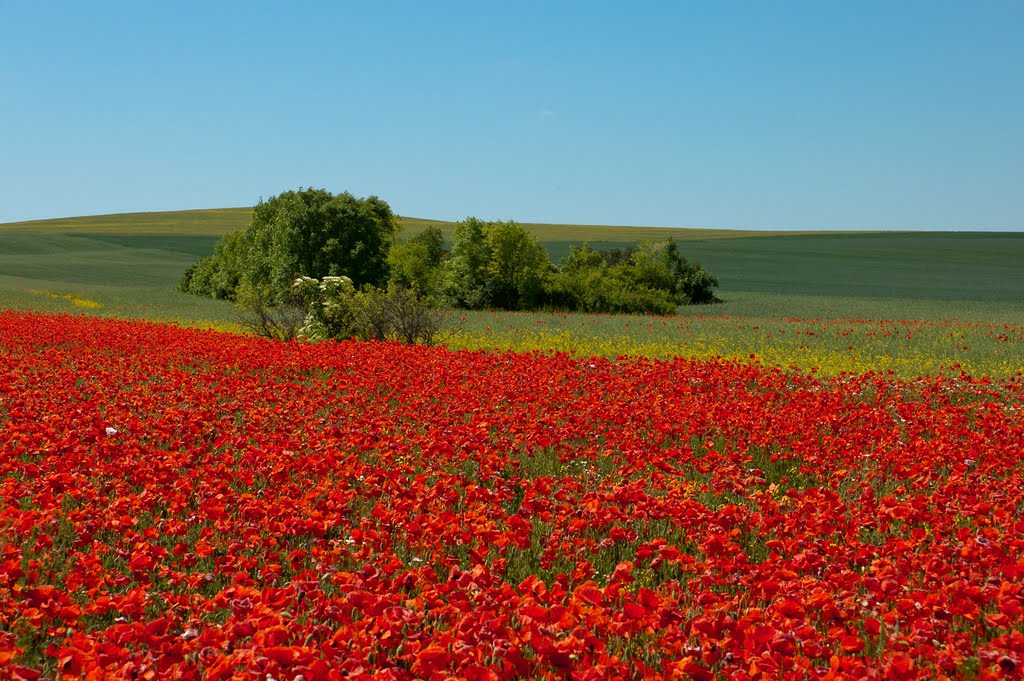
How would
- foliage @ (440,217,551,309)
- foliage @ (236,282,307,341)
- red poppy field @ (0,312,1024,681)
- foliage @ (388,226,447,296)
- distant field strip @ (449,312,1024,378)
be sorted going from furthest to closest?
foliage @ (388,226,447,296) < foliage @ (440,217,551,309) < foliage @ (236,282,307,341) < distant field strip @ (449,312,1024,378) < red poppy field @ (0,312,1024,681)

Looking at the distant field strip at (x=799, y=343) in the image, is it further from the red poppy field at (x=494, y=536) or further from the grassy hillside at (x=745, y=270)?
the grassy hillside at (x=745, y=270)

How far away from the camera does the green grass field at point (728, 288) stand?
1094 inches

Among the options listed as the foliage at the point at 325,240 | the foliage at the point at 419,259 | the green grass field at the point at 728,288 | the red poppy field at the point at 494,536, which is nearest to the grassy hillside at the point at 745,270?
the green grass field at the point at 728,288

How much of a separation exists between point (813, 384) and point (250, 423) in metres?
10.1

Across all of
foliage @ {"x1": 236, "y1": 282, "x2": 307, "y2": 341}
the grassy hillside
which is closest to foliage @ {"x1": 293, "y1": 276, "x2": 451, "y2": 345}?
foliage @ {"x1": 236, "y1": 282, "x2": 307, "y2": 341}

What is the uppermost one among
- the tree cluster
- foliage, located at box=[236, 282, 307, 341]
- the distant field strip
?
the tree cluster

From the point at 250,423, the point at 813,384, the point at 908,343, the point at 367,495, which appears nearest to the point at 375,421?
the point at 250,423

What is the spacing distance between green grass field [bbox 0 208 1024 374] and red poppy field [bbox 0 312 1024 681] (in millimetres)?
13271

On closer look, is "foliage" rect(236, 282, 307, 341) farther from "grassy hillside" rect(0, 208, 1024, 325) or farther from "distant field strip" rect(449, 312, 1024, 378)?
"grassy hillside" rect(0, 208, 1024, 325)

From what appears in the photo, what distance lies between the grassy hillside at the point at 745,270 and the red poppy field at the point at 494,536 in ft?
101

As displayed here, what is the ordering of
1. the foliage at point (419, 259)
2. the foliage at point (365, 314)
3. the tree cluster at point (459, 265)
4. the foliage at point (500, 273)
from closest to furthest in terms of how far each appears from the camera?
the foliage at point (365, 314) → the tree cluster at point (459, 265) → the foliage at point (500, 273) → the foliage at point (419, 259)

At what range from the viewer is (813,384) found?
15.8 m

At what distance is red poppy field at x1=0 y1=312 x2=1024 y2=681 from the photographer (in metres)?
4.02

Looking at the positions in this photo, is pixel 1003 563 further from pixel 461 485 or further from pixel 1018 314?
pixel 1018 314
